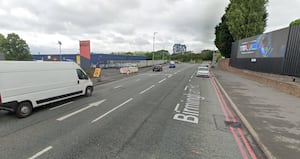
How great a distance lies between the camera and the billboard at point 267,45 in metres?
13.0

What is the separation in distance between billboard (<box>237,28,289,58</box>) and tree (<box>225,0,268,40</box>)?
32.8 ft

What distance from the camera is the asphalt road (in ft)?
13.0

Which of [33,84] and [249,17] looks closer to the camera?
[33,84]

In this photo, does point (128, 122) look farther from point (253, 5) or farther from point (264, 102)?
point (253, 5)

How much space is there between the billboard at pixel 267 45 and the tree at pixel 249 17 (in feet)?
32.8

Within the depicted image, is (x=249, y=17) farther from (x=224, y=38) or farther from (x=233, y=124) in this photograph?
(x=233, y=124)

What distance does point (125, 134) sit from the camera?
16.3 feet

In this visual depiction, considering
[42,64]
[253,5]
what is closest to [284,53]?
[42,64]

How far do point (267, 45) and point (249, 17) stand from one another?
17391 millimetres

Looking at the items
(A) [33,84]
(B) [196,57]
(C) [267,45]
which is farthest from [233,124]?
(B) [196,57]

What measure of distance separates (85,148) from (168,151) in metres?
2.09

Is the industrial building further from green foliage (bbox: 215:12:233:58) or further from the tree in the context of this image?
green foliage (bbox: 215:12:233:58)

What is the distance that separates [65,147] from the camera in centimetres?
417

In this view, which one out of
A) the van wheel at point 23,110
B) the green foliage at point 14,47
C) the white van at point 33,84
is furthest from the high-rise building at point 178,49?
the van wheel at point 23,110
